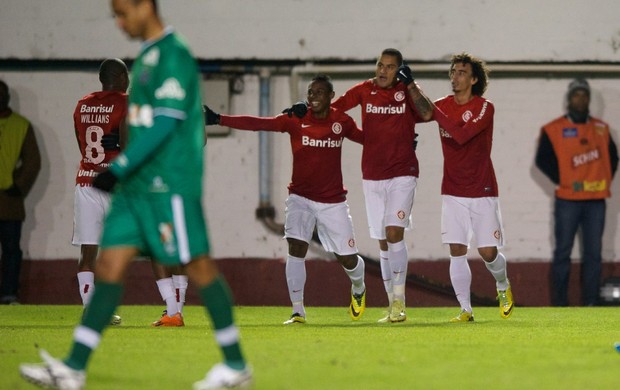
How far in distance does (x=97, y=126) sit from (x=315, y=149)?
1.83 meters

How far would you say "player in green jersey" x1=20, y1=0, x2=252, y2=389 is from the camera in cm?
532

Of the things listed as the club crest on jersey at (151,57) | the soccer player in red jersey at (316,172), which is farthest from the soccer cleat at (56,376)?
the soccer player in red jersey at (316,172)

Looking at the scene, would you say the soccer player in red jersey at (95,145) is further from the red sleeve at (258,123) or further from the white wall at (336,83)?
the white wall at (336,83)

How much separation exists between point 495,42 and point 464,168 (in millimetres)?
4294

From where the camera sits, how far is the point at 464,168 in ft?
33.0

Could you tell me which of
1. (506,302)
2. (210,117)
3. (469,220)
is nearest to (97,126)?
(210,117)

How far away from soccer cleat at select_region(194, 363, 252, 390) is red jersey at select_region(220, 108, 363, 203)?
4.92 metres

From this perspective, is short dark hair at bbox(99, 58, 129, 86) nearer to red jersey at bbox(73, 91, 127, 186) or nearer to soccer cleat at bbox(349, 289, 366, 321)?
red jersey at bbox(73, 91, 127, 186)

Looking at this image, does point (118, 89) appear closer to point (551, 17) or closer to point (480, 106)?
point (480, 106)

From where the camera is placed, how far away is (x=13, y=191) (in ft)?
44.1

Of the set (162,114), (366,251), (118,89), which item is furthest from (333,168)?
(162,114)

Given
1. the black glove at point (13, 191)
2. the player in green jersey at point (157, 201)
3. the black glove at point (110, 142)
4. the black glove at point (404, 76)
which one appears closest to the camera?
the player in green jersey at point (157, 201)

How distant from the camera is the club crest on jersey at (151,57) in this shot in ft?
17.8

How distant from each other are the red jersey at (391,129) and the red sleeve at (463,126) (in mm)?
332
